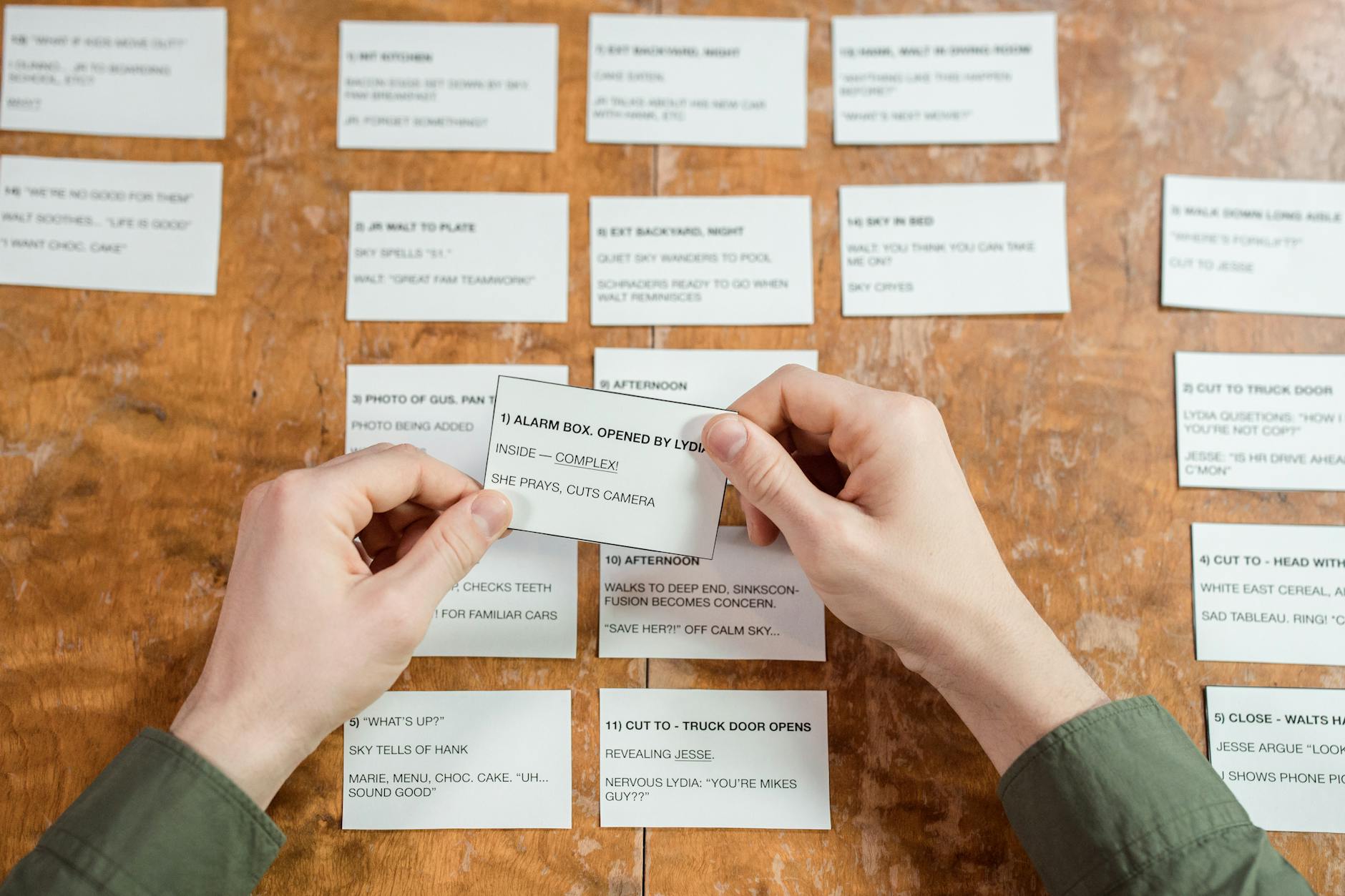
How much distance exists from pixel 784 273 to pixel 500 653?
0.47 meters

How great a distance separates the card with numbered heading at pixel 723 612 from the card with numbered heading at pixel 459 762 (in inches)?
3.7

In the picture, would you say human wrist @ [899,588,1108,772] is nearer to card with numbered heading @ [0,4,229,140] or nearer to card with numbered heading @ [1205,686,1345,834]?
card with numbered heading @ [1205,686,1345,834]

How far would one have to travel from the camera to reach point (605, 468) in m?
0.68

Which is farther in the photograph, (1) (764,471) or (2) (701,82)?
(2) (701,82)

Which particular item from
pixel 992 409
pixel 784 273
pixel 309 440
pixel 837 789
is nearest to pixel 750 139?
pixel 784 273

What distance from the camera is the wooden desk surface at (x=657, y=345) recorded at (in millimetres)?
769

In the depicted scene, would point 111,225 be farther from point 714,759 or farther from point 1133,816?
point 1133,816

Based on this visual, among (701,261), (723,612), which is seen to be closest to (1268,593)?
(723,612)

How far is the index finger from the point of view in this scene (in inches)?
25.5

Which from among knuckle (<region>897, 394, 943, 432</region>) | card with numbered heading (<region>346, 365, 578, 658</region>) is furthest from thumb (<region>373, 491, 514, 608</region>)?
knuckle (<region>897, 394, 943, 432</region>)

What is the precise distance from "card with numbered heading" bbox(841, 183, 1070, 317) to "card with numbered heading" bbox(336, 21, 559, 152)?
0.34 meters

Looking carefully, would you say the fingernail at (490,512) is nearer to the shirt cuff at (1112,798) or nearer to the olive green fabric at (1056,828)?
the olive green fabric at (1056,828)

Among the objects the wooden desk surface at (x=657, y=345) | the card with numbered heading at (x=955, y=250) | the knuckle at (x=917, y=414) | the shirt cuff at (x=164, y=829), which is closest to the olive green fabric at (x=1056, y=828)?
the shirt cuff at (x=164, y=829)

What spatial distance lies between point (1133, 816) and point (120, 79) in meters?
1.16
